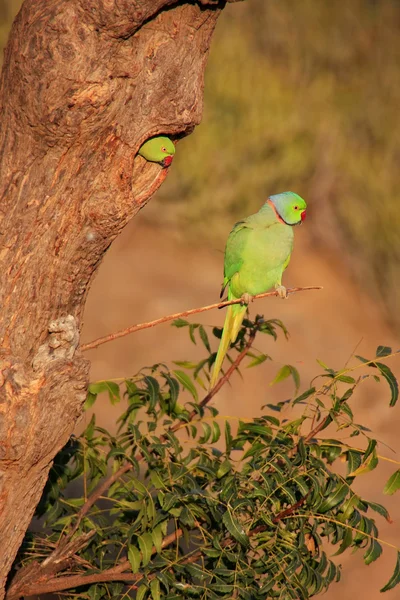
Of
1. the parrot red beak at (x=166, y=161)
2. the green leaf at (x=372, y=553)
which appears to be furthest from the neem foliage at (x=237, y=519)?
the parrot red beak at (x=166, y=161)

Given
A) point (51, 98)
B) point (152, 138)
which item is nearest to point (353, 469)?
point (152, 138)

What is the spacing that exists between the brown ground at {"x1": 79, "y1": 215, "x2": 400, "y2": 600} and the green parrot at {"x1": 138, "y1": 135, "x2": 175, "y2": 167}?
11.5 feet

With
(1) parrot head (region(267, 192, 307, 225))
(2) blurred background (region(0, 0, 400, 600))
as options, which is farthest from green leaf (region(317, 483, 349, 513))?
(2) blurred background (region(0, 0, 400, 600))

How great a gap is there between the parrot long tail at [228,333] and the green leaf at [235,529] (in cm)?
66

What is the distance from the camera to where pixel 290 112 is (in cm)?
731

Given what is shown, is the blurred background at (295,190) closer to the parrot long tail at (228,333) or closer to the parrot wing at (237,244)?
the parrot wing at (237,244)

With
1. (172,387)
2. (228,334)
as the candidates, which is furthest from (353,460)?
(228,334)

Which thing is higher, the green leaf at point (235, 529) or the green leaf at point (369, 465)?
the green leaf at point (369, 465)

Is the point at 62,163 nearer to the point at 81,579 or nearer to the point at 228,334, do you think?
the point at 228,334

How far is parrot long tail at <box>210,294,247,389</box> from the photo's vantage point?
2.58 meters

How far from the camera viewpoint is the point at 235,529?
1.97 metres

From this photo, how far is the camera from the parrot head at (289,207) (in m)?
2.93

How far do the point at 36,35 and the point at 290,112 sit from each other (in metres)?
5.84

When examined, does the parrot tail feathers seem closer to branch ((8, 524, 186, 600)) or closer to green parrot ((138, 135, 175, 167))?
branch ((8, 524, 186, 600))
